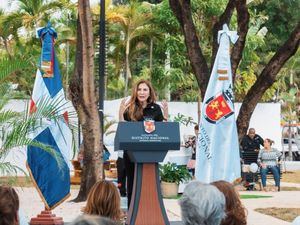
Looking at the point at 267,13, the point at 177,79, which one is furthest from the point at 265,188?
the point at 267,13

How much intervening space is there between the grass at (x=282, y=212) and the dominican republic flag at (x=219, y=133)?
1.24 metres

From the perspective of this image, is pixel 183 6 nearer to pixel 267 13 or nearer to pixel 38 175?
pixel 38 175

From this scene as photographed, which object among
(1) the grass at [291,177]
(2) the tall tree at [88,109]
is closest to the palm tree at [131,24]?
(1) the grass at [291,177]

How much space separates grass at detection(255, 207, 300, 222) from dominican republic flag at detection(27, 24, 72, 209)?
3.84 metres

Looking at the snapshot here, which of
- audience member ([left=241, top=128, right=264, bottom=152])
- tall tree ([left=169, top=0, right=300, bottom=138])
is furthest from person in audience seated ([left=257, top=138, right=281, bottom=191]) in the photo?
tall tree ([left=169, top=0, right=300, bottom=138])

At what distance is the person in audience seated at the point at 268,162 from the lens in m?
20.8

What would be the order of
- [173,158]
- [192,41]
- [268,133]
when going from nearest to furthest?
1. [192,41]
2. [173,158]
3. [268,133]

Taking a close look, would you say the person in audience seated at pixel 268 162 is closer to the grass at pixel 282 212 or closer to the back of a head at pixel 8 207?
the grass at pixel 282 212

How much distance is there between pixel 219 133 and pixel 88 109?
3054 mm

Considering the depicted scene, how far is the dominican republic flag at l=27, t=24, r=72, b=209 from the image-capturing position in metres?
12.3

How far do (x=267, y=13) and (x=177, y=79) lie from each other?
1122cm

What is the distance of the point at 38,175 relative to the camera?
12.5 m

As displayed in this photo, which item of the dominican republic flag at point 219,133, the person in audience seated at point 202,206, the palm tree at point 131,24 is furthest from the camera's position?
the palm tree at point 131,24

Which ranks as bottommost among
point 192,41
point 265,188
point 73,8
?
point 265,188
